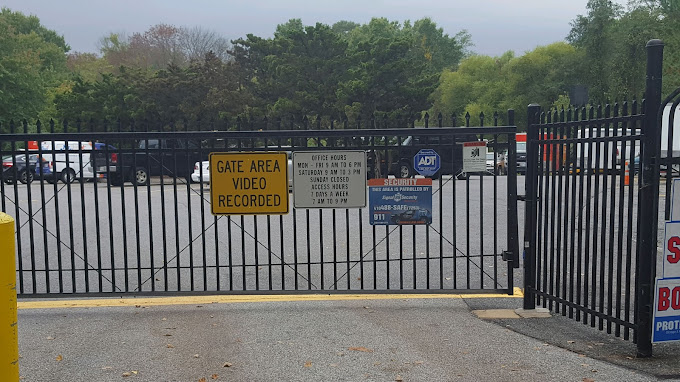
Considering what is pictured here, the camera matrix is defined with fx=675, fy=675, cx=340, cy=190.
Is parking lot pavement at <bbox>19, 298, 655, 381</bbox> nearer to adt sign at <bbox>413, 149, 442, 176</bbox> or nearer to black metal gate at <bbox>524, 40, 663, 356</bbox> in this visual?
black metal gate at <bbox>524, 40, 663, 356</bbox>

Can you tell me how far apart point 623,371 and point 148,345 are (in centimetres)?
383

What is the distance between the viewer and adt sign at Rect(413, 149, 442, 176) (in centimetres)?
699

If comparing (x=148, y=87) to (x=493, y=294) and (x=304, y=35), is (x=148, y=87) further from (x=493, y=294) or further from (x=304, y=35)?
(x=493, y=294)

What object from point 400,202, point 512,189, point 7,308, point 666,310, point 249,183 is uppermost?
point 249,183

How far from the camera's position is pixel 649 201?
5125mm

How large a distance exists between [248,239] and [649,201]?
309 inches

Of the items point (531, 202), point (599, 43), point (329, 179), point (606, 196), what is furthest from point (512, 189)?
point (599, 43)

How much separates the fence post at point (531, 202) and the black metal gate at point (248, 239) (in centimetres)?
28

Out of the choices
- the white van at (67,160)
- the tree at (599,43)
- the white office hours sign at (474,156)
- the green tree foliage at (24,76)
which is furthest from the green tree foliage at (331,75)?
the white office hours sign at (474,156)

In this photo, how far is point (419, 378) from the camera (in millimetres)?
4988

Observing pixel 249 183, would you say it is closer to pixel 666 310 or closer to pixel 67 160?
pixel 67 160

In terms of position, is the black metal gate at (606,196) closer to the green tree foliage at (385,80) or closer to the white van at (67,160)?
the white van at (67,160)

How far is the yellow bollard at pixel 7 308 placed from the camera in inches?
152

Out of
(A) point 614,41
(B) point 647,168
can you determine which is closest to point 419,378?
(B) point 647,168
